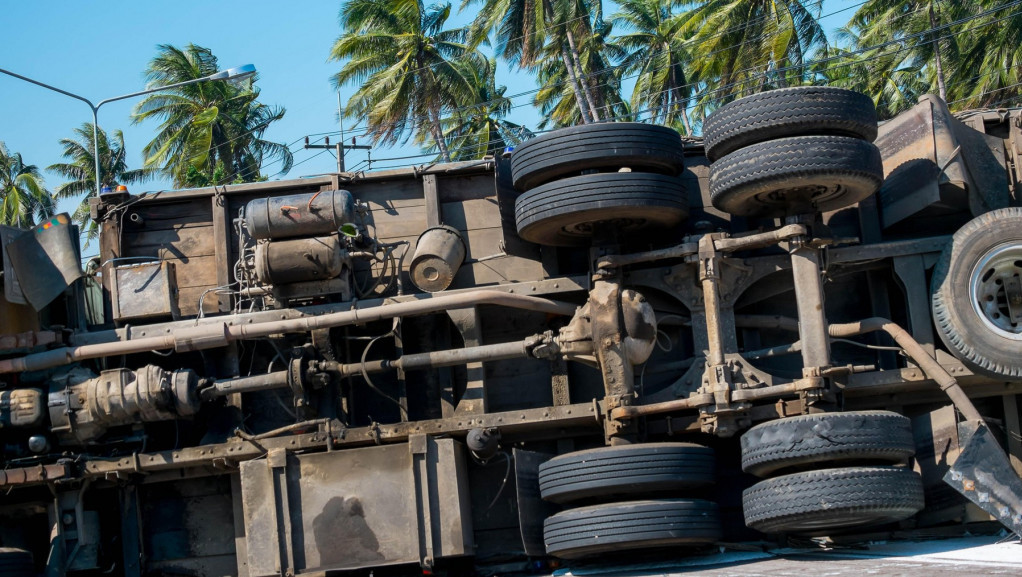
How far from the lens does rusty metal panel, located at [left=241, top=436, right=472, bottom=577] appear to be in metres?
9.09

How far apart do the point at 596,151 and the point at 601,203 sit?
1.41ft

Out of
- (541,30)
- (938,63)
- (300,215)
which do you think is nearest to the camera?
(300,215)

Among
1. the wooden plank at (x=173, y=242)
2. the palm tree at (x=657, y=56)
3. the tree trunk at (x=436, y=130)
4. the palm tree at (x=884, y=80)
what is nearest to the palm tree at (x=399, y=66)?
the tree trunk at (x=436, y=130)

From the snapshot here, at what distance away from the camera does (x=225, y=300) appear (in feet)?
33.9

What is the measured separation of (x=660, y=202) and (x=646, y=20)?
3188 centimetres

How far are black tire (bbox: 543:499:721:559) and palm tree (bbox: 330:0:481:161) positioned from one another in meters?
27.2

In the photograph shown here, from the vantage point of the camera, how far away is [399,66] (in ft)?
116

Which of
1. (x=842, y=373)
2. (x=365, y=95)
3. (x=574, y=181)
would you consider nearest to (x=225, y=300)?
(x=574, y=181)

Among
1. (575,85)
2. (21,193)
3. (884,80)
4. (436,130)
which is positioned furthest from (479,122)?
(21,193)

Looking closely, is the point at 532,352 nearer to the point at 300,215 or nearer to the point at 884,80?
the point at 300,215

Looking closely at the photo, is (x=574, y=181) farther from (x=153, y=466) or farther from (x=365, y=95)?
(x=365, y=95)

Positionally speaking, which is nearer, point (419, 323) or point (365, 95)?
point (419, 323)

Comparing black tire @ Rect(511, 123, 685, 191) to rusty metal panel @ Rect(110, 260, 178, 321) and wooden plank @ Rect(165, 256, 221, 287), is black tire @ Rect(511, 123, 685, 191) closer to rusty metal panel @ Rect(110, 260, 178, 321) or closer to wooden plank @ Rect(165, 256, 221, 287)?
wooden plank @ Rect(165, 256, 221, 287)

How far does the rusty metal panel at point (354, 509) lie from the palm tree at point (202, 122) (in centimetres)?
2813
